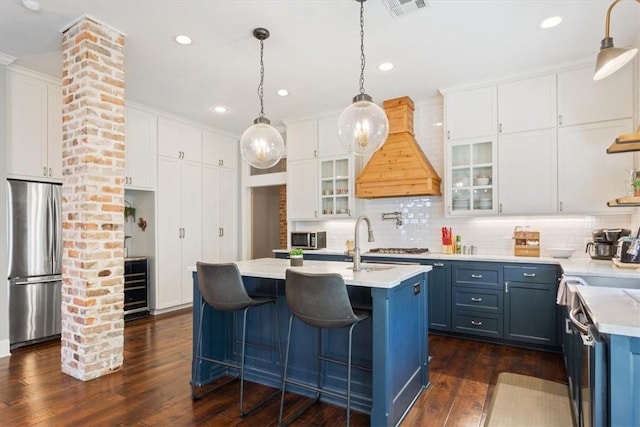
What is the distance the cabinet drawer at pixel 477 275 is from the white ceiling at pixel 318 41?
7.11 feet

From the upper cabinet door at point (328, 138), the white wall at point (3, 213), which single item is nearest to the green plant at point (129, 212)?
the white wall at point (3, 213)

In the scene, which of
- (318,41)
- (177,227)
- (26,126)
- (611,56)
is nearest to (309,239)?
(177,227)

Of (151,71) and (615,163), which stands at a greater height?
(151,71)

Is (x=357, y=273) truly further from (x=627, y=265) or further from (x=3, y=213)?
(x=3, y=213)

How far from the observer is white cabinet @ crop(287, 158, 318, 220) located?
18.1 feet

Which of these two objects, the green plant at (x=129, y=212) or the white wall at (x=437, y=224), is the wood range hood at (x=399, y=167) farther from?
the green plant at (x=129, y=212)

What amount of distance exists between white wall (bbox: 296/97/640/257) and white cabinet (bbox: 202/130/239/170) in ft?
6.66

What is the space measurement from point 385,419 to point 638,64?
3.91 metres

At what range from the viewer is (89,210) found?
2.89 metres

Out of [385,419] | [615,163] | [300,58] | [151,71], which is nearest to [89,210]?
[151,71]

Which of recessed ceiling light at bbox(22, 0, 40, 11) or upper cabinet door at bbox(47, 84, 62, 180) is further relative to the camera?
upper cabinet door at bbox(47, 84, 62, 180)

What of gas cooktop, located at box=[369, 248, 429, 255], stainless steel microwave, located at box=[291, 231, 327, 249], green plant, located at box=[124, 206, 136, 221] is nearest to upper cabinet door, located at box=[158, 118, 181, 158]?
green plant, located at box=[124, 206, 136, 221]

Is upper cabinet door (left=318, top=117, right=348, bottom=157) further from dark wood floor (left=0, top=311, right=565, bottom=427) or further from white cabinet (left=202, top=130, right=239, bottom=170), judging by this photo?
dark wood floor (left=0, top=311, right=565, bottom=427)

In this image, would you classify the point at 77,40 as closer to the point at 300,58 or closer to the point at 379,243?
the point at 300,58
